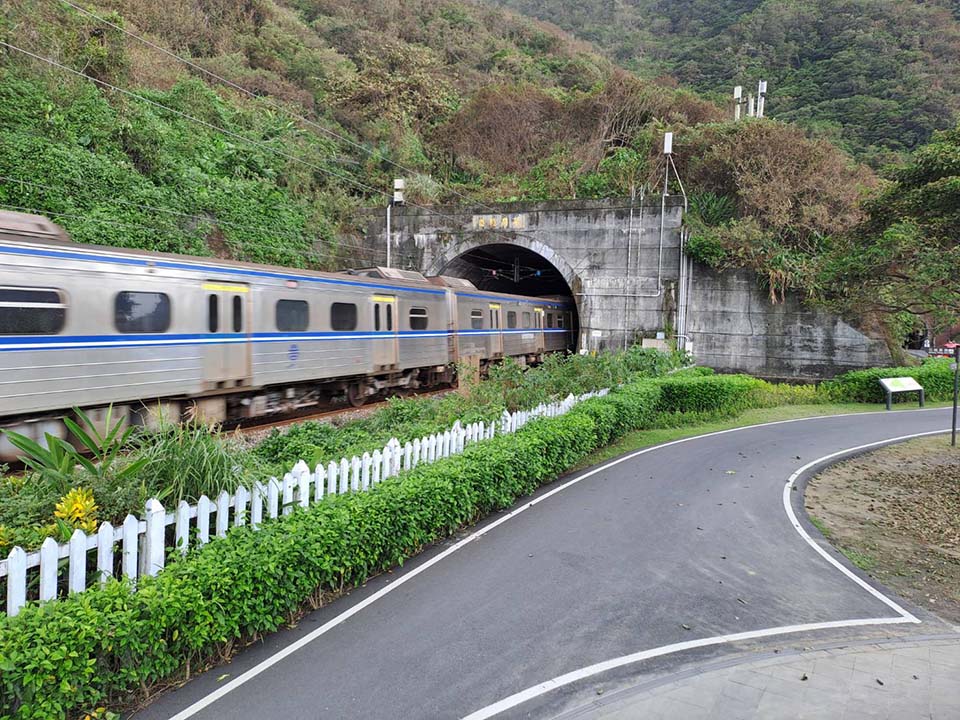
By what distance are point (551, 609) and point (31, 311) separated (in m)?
7.08

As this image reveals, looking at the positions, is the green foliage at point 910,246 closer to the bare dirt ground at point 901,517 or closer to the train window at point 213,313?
the bare dirt ground at point 901,517

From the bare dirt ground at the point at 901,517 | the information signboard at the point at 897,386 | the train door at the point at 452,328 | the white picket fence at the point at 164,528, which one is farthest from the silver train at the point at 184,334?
the information signboard at the point at 897,386

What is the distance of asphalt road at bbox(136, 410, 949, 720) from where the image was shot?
3.70m

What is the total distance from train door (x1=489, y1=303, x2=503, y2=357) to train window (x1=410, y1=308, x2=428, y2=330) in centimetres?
456

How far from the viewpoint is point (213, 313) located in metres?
9.70

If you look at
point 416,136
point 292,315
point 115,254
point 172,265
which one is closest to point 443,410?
point 292,315

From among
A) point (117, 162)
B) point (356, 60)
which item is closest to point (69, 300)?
point (117, 162)

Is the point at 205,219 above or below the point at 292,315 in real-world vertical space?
above

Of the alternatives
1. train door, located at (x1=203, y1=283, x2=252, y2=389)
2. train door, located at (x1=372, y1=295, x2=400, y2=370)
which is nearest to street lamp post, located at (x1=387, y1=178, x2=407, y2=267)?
train door, located at (x1=372, y1=295, x2=400, y2=370)

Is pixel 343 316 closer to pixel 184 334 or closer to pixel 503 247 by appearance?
pixel 184 334

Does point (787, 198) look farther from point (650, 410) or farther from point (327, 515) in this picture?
point (327, 515)

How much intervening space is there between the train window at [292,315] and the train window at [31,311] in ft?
13.0

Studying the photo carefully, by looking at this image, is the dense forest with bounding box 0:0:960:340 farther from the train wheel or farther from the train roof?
the train wheel

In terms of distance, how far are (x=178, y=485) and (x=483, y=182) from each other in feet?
88.6
